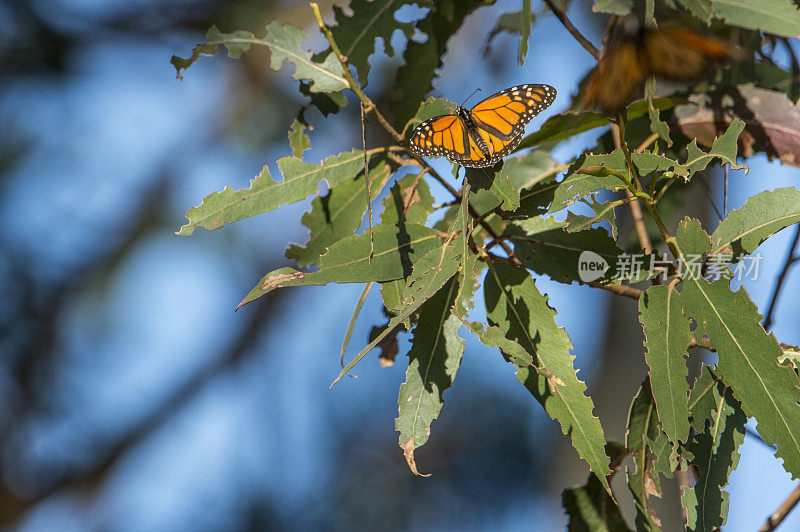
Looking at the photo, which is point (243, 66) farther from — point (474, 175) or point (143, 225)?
point (474, 175)

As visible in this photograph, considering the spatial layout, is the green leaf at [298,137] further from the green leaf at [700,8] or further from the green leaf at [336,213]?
the green leaf at [700,8]

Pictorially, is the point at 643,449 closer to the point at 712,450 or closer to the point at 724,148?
the point at 712,450

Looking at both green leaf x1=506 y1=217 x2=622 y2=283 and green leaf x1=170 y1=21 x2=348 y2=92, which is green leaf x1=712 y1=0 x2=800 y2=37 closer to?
green leaf x1=506 y1=217 x2=622 y2=283

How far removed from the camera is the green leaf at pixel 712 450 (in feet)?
1.73

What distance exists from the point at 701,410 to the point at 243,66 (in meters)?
1.91

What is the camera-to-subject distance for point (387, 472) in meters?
2.70

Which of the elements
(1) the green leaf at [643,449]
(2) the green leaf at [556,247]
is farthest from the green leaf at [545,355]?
(1) the green leaf at [643,449]

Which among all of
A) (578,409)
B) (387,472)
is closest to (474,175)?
(578,409)

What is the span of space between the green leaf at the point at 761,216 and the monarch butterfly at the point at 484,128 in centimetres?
18

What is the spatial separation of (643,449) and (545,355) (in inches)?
6.6

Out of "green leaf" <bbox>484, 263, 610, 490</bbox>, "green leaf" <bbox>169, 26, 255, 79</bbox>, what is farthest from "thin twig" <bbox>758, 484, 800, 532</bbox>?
"green leaf" <bbox>169, 26, 255, 79</bbox>

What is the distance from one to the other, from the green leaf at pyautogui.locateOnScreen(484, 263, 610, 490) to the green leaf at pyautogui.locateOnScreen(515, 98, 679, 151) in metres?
0.17

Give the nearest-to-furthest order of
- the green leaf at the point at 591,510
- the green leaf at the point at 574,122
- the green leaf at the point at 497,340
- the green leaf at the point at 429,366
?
the green leaf at the point at 497,340 → the green leaf at the point at 429,366 → the green leaf at the point at 574,122 → the green leaf at the point at 591,510

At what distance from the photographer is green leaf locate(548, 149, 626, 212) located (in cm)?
50
